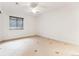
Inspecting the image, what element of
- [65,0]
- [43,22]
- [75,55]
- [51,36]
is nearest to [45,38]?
[51,36]

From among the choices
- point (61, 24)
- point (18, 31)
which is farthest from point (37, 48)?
point (61, 24)

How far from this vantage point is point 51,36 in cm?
128

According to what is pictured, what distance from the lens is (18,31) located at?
126 cm

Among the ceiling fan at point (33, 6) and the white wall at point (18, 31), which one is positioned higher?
the ceiling fan at point (33, 6)

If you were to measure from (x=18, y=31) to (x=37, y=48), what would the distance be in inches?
11.9

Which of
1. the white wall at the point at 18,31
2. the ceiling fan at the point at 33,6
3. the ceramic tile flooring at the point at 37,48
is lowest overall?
the ceramic tile flooring at the point at 37,48

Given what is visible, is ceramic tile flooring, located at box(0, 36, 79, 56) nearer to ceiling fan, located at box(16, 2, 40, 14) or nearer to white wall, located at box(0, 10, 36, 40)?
white wall, located at box(0, 10, 36, 40)

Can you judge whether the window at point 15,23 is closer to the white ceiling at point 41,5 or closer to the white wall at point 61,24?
the white ceiling at point 41,5

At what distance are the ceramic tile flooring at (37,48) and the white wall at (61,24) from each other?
8 cm

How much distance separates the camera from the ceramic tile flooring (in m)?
1.20

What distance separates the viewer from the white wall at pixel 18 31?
4.01 ft

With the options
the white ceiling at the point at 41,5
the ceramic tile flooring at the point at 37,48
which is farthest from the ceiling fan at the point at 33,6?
the ceramic tile flooring at the point at 37,48

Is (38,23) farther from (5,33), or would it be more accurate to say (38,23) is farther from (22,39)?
(5,33)

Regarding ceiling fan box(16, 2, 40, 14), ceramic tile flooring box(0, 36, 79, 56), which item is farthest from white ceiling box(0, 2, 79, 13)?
ceramic tile flooring box(0, 36, 79, 56)
